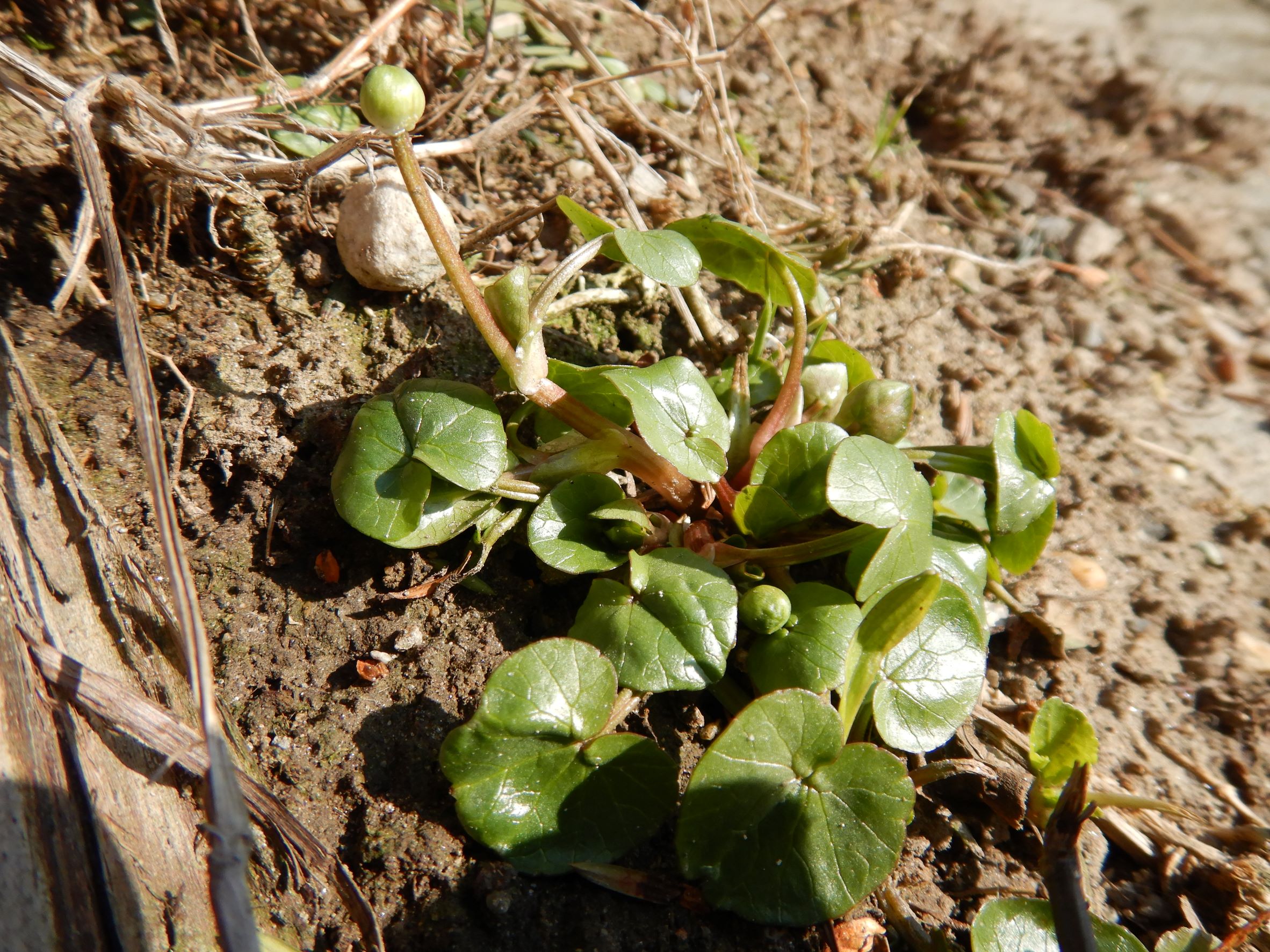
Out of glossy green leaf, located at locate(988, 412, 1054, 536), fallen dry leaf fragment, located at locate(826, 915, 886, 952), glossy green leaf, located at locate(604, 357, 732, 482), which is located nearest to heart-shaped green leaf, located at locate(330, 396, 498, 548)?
glossy green leaf, located at locate(604, 357, 732, 482)

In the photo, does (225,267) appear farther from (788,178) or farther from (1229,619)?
(1229,619)

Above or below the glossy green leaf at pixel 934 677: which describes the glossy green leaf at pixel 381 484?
above

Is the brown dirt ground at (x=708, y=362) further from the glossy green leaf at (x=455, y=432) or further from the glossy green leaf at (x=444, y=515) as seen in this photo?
the glossy green leaf at (x=455, y=432)

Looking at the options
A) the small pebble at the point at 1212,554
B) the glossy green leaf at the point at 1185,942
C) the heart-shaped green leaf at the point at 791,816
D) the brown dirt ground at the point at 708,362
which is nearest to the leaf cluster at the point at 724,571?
the heart-shaped green leaf at the point at 791,816

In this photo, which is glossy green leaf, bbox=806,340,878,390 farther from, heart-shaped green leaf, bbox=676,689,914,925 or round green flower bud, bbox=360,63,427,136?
round green flower bud, bbox=360,63,427,136

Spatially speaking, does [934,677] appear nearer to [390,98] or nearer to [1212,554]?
[1212,554]
